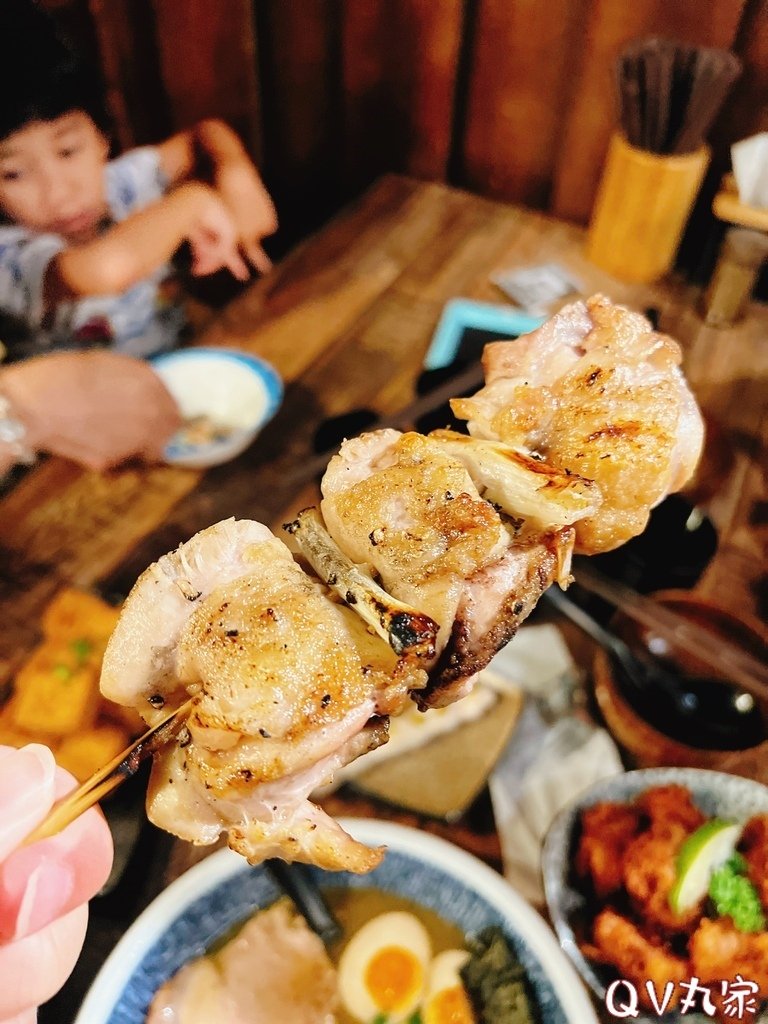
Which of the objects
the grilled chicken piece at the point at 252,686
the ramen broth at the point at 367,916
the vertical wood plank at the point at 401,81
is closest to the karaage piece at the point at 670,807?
the ramen broth at the point at 367,916

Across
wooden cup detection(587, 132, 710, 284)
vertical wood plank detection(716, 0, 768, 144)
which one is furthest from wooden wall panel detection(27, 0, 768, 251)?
wooden cup detection(587, 132, 710, 284)

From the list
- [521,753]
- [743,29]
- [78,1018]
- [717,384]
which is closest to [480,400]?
[521,753]

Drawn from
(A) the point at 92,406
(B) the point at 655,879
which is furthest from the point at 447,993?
(A) the point at 92,406

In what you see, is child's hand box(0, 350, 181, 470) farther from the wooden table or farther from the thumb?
the thumb

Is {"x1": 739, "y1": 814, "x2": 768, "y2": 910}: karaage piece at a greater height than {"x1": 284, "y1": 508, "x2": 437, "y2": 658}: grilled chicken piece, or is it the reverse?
{"x1": 284, "y1": 508, "x2": 437, "y2": 658}: grilled chicken piece

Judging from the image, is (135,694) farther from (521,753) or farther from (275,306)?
(275,306)

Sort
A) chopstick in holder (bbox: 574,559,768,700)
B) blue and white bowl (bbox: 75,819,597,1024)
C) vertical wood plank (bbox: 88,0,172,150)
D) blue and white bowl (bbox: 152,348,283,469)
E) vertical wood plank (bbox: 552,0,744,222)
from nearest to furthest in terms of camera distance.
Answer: blue and white bowl (bbox: 75,819,597,1024)
chopstick in holder (bbox: 574,559,768,700)
blue and white bowl (bbox: 152,348,283,469)
vertical wood plank (bbox: 552,0,744,222)
vertical wood plank (bbox: 88,0,172,150)

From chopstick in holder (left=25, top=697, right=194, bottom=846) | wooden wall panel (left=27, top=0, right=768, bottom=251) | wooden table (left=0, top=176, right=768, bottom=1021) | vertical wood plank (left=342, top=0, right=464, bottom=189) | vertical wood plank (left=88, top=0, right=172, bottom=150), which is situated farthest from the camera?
vertical wood plank (left=342, top=0, right=464, bottom=189)

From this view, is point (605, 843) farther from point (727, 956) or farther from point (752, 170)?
point (752, 170)
